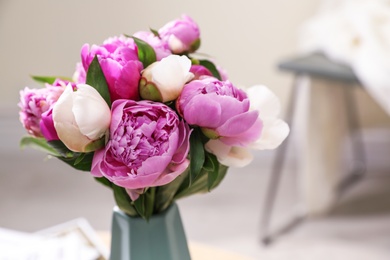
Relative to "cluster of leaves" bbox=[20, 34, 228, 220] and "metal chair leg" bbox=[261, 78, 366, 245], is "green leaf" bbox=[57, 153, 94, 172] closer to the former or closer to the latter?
"cluster of leaves" bbox=[20, 34, 228, 220]

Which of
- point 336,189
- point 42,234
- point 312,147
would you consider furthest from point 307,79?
point 42,234

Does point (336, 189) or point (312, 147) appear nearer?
point (312, 147)

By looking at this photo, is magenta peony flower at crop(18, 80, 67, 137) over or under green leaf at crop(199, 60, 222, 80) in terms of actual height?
under

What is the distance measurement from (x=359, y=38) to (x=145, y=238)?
1255 millimetres

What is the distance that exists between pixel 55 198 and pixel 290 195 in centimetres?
82

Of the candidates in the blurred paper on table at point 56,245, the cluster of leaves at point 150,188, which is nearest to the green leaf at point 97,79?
the cluster of leaves at point 150,188

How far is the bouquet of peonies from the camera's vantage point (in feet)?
1.80

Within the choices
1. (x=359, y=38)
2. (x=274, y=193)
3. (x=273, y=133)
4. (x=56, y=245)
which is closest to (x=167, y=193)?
(x=273, y=133)

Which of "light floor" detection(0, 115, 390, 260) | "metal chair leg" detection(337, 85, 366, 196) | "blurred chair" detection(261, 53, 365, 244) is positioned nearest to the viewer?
"blurred chair" detection(261, 53, 365, 244)

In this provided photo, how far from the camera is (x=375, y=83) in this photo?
1586mm

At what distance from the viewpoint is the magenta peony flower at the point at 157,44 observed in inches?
25.0

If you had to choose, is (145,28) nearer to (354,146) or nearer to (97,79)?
(354,146)

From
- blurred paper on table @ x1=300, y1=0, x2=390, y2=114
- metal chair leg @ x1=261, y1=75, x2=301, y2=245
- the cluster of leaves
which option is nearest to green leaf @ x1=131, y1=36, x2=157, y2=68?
the cluster of leaves

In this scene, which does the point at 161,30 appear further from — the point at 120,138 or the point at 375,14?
the point at 375,14
